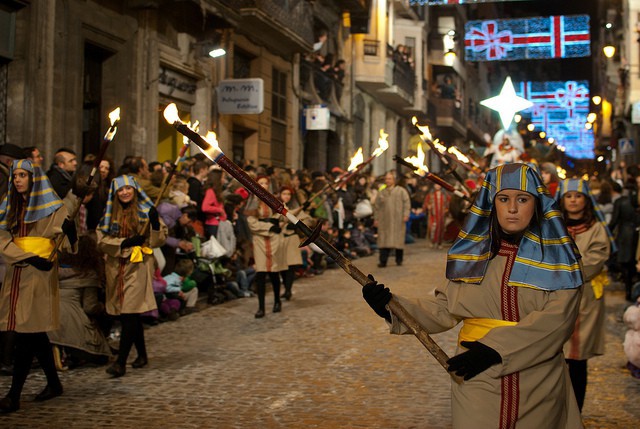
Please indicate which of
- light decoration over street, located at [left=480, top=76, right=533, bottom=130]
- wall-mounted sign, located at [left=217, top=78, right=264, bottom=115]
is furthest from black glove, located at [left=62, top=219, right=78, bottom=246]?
wall-mounted sign, located at [left=217, top=78, right=264, bottom=115]

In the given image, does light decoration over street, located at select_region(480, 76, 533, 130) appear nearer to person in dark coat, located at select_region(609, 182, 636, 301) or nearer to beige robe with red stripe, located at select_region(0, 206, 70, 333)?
person in dark coat, located at select_region(609, 182, 636, 301)

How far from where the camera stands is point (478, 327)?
145 inches

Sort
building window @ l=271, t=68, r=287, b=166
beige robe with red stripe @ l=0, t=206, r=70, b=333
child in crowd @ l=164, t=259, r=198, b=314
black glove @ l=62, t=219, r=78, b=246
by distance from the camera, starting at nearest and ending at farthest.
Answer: beige robe with red stripe @ l=0, t=206, r=70, b=333 → black glove @ l=62, t=219, r=78, b=246 → child in crowd @ l=164, t=259, r=198, b=314 → building window @ l=271, t=68, r=287, b=166

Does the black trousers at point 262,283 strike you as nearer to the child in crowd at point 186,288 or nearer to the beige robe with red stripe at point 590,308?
the child in crowd at point 186,288

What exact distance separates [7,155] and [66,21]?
21.8 feet

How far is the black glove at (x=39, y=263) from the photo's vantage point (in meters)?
6.54

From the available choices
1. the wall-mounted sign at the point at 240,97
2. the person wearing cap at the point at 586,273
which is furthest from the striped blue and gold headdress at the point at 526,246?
the wall-mounted sign at the point at 240,97

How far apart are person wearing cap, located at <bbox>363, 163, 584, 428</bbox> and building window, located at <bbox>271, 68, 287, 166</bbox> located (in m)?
21.4

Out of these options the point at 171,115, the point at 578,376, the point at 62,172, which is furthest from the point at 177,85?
the point at 171,115

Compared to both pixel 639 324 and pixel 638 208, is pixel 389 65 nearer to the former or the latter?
pixel 638 208

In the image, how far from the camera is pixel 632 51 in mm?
31391

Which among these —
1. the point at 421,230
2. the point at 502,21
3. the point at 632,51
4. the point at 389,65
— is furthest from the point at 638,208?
the point at 502,21

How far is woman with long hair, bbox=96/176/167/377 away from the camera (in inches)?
304

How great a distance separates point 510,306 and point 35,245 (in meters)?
4.24
